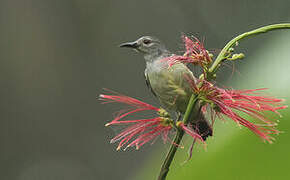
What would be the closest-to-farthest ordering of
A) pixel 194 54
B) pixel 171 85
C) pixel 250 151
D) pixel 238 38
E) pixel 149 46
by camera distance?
pixel 238 38 → pixel 194 54 → pixel 250 151 → pixel 171 85 → pixel 149 46

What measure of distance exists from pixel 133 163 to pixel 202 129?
5.25 meters

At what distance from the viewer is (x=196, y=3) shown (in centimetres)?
907

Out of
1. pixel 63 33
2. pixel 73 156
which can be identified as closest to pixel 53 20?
pixel 63 33

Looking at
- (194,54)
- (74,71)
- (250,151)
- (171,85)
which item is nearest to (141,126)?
(194,54)

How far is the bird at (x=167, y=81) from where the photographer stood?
2428mm

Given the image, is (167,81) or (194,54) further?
(167,81)

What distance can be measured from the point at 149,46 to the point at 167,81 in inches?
12.1

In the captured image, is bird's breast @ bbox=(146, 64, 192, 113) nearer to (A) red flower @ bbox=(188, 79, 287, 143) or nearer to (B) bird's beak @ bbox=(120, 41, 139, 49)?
(B) bird's beak @ bbox=(120, 41, 139, 49)

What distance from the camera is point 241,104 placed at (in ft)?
6.21

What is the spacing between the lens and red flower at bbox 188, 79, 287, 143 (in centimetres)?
168

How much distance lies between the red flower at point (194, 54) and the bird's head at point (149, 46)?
719mm

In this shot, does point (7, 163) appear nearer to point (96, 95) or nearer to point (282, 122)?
point (96, 95)

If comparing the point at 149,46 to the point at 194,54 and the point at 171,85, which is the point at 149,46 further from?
the point at 194,54

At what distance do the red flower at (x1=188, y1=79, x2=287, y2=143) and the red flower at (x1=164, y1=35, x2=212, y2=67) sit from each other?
0.11m
